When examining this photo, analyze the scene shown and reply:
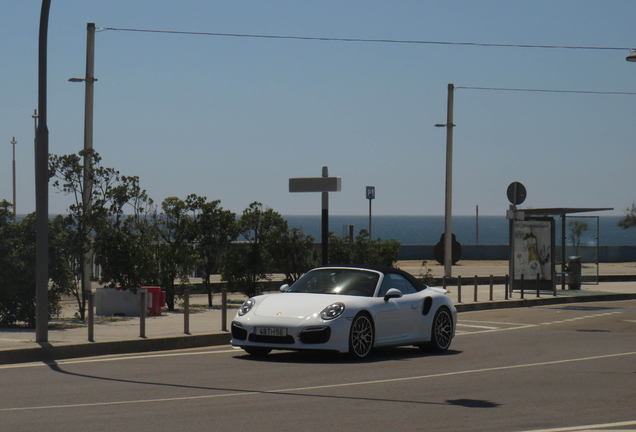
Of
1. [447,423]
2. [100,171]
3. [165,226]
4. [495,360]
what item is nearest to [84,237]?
[100,171]

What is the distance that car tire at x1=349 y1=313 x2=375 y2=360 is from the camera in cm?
1178

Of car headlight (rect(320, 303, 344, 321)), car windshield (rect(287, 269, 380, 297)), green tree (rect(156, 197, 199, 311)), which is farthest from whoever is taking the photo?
green tree (rect(156, 197, 199, 311))

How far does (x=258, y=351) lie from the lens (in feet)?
40.6

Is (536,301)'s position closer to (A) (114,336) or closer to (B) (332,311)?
(B) (332,311)

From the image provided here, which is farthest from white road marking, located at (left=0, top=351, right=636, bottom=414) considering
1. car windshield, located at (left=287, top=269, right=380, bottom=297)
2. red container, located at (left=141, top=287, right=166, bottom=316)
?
red container, located at (left=141, top=287, right=166, bottom=316)

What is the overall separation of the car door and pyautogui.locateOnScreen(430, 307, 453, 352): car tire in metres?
0.42

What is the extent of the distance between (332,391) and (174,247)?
11142 millimetres

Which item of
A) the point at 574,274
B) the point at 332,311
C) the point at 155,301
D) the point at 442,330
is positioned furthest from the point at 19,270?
the point at 574,274

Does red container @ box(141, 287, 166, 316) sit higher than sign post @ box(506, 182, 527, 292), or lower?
lower

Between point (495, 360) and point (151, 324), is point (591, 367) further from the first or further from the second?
point (151, 324)

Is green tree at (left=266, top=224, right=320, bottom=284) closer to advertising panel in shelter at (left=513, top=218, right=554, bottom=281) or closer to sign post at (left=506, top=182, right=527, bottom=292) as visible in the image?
sign post at (left=506, top=182, right=527, bottom=292)

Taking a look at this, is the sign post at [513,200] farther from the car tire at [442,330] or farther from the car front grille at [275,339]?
the car front grille at [275,339]

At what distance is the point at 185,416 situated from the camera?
764cm

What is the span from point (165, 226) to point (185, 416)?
12.9m
